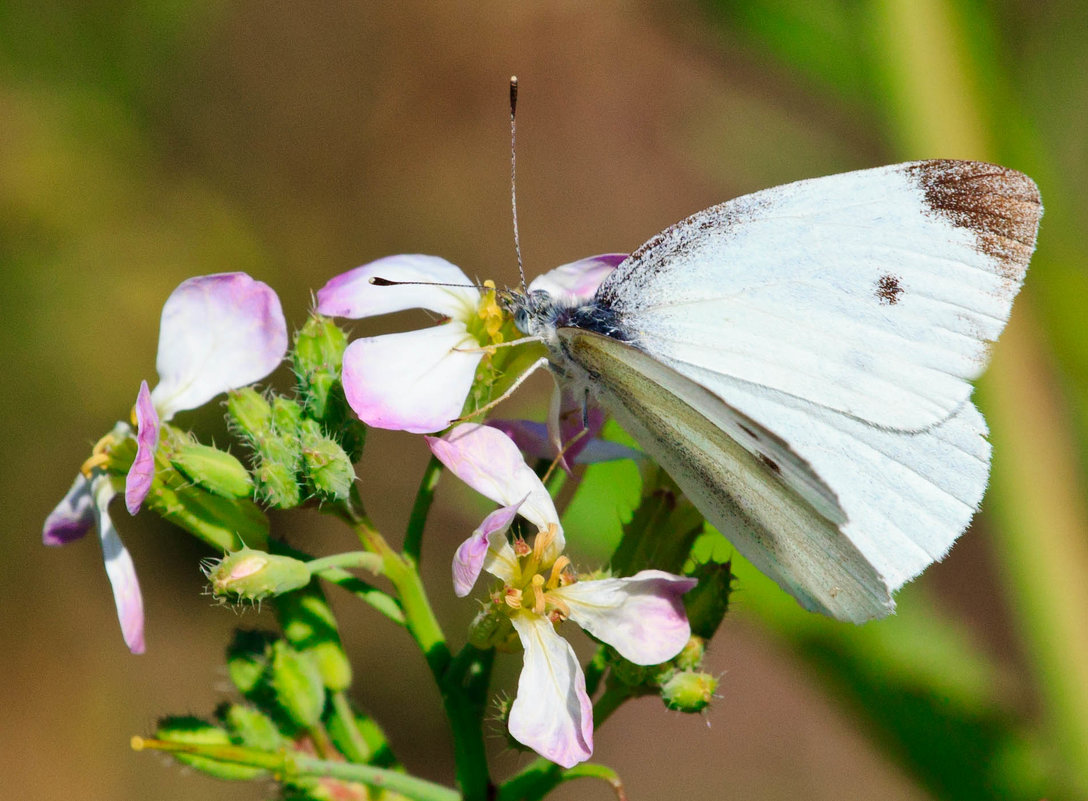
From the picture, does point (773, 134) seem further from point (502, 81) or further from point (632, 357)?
point (502, 81)

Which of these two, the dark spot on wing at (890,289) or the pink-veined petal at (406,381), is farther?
the dark spot on wing at (890,289)

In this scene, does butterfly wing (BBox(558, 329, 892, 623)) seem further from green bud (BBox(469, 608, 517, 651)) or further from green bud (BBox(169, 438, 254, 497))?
green bud (BBox(169, 438, 254, 497))

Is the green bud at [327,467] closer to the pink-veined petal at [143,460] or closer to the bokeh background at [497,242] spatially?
the pink-veined petal at [143,460]

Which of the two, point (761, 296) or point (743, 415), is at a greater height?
point (761, 296)

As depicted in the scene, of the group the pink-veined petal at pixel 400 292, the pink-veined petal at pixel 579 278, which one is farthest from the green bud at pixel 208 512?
the pink-veined petal at pixel 579 278

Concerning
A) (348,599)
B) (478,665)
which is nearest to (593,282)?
(478,665)

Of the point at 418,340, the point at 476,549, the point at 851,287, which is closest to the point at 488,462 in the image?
the point at 476,549
